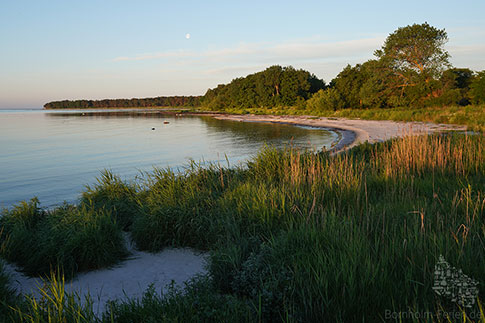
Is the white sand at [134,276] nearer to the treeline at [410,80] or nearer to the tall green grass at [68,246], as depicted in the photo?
the tall green grass at [68,246]

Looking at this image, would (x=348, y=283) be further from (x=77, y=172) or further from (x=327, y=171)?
(x=77, y=172)

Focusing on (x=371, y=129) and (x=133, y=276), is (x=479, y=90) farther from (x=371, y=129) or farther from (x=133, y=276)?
(x=133, y=276)

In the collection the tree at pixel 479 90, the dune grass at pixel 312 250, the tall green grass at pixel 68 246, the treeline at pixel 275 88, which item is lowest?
the tall green grass at pixel 68 246

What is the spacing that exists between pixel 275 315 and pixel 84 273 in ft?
13.7

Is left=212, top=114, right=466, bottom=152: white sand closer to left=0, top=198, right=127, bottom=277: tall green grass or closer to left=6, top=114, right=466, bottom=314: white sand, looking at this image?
left=6, top=114, right=466, bottom=314: white sand

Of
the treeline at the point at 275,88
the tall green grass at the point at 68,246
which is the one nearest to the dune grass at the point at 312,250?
the tall green grass at the point at 68,246

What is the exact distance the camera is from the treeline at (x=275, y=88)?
97562 millimetres

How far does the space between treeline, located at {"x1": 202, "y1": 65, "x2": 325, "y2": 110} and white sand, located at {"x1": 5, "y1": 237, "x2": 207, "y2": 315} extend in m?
81.0

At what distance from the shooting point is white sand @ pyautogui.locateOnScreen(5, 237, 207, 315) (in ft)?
17.7

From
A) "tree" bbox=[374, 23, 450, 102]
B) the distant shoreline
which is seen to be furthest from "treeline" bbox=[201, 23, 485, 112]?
the distant shoreline

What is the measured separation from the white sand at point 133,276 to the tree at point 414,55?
164 feet

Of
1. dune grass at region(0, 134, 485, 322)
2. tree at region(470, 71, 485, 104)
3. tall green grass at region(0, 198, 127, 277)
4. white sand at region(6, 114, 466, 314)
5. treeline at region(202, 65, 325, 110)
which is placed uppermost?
treeline at region(202, 65, 325, 110)

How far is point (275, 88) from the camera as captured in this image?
10700cm

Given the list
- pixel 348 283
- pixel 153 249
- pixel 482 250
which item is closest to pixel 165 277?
pixel 153 249
